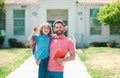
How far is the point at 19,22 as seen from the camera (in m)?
31.1

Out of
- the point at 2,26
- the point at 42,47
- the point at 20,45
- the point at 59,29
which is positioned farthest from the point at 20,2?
the point at 59,29

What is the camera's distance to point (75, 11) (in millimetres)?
30766

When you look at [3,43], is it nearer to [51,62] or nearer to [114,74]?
[114,74]

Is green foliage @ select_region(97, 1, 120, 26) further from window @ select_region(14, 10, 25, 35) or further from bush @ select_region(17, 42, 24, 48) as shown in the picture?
bush @ select_region(17, 42, 24, 48)

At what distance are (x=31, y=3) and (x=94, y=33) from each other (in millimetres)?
6041

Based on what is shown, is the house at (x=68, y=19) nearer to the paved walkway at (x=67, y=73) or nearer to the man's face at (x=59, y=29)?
the paved walkway at (x=67, y=73)

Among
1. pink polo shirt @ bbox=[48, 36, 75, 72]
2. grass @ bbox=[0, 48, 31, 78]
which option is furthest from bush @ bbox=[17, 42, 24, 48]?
pink polo shirt @ bbox=[48, 36, 75, 72]

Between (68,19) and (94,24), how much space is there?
91.4 inches

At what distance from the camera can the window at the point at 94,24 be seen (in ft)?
102

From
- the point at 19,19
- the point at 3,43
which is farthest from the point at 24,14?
the point at 3,43

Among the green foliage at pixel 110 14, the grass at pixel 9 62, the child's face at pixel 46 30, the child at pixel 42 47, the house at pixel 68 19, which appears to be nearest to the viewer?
the child at pixel 42 47

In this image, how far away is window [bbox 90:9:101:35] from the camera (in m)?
31.0

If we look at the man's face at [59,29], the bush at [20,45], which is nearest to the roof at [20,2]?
the bush at [20,45]

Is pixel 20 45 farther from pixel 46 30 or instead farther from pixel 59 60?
pixel 59 60
